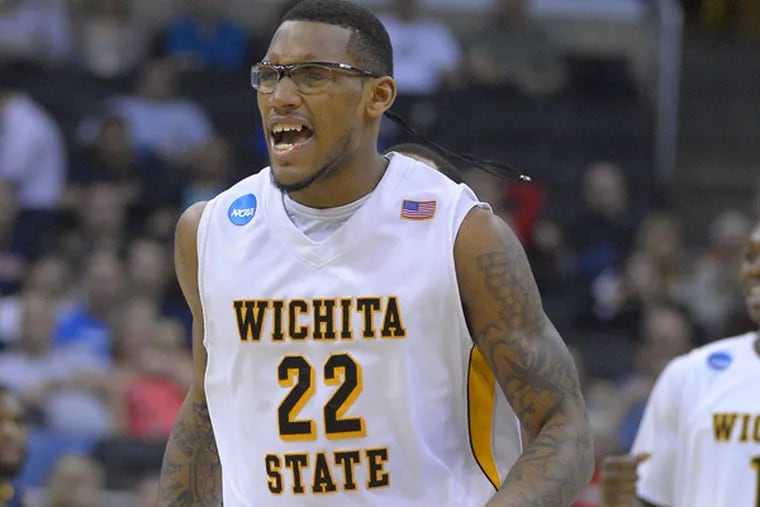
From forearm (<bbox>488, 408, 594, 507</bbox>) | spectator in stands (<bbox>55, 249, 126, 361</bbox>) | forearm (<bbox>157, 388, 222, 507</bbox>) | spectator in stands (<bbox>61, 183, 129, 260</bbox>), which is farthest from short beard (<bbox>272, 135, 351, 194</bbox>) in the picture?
spectator in stands (<bbox>61, 183, 129, 260</bbox>)

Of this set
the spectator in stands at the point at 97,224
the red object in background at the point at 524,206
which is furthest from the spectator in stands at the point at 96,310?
the red object in background at the point at 524,206

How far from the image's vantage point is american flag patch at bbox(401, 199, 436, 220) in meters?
4.59

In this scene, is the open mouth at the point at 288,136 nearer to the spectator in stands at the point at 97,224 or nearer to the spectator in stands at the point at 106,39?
the spectator in stands at the point at 97,224

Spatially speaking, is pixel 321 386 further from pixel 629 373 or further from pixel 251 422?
pixel 629 373

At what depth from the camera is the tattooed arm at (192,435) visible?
485 centimetres

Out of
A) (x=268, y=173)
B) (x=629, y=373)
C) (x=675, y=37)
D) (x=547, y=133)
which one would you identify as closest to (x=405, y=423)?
(x=268, y=173)

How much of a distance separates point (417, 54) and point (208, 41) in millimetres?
1724

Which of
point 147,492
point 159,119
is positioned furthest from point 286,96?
point 159,119

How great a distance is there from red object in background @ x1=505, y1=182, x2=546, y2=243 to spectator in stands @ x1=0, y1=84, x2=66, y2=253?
3.38 meters

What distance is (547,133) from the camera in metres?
14.0

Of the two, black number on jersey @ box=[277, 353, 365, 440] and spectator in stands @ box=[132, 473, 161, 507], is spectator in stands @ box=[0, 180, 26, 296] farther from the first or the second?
black number on jersey @ box=[277, 353, 365, 440]

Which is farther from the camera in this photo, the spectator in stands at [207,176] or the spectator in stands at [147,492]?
the spectator in stands at [207,176]

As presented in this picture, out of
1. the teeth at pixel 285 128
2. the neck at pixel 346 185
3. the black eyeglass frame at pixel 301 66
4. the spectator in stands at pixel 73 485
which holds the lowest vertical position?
the spectator in stands at pixel 73 485

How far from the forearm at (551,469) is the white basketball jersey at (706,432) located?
2.14 meters
